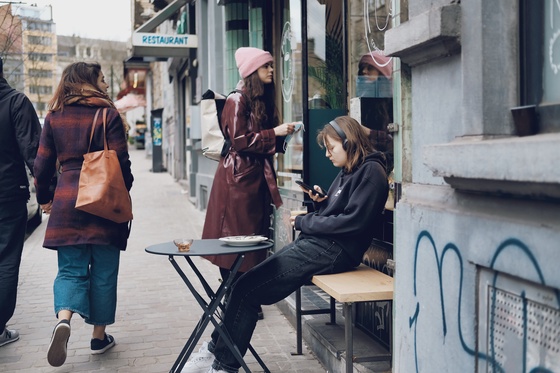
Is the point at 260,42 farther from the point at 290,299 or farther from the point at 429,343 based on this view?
the point at 429,343

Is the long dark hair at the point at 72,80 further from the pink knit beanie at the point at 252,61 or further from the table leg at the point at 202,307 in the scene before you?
the table leg at the point at 202,307

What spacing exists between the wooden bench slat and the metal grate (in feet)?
3.11

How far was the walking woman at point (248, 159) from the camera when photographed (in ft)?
16.1

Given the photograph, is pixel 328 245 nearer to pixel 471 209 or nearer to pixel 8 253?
pixel 471 209

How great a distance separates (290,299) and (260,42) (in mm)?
3162

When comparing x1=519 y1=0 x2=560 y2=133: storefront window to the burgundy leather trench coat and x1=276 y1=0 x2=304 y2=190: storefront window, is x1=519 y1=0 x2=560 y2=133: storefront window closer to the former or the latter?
the burgundy leather trench coat

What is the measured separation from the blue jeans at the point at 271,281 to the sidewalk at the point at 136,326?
59cm

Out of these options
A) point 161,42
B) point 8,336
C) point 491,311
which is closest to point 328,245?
point 491,311

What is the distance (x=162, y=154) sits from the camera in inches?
1236

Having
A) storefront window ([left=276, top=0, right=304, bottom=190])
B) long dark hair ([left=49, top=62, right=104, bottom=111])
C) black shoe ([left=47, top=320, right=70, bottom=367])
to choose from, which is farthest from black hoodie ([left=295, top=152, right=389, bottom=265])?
storefront window ([left=276, top=0, right=304, bottom=190])

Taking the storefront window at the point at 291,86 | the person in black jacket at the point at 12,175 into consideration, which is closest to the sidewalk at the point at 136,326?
the person in black jacket at the point at 12,175

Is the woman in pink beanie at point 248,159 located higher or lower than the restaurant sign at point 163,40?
lower

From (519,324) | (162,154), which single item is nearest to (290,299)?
(519,324)

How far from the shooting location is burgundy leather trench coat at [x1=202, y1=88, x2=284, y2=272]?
4.91m
